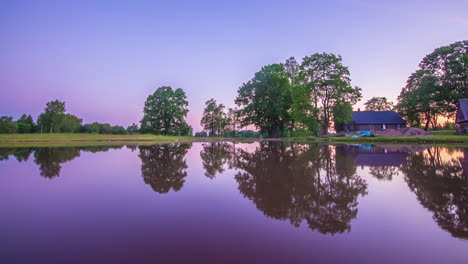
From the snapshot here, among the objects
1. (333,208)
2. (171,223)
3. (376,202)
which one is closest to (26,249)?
(171,223)

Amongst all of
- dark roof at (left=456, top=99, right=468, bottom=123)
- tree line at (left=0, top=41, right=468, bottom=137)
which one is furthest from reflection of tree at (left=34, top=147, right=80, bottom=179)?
dark roof at (left=456, top=99, right=468, bottom=123)

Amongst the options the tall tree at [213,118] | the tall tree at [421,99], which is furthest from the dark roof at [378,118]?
the tall tree at [213,118]

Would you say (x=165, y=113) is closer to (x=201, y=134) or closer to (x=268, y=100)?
(x=201, y=134)

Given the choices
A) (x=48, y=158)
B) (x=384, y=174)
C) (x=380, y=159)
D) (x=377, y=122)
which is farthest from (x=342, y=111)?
(x=48, y=158)

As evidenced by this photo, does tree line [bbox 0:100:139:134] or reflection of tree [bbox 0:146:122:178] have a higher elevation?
tree line [bbox 0:100:139:134]

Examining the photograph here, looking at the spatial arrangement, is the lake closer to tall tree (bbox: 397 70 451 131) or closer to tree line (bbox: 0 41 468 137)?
tree line (bbox: 0 41 468 137)

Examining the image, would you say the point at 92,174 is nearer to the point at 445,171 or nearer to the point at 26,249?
the point at 26,249

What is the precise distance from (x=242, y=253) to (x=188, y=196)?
3.34 metres

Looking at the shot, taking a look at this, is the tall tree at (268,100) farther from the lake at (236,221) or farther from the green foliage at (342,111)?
the lake at (236,221)

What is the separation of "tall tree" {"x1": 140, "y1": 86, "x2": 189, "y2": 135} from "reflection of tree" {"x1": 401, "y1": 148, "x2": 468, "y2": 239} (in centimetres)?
6348

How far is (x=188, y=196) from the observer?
640 centimetres

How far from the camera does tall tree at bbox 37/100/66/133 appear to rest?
2815 inches

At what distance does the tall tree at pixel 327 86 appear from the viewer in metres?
39.1

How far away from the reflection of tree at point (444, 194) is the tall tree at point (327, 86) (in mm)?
31247
